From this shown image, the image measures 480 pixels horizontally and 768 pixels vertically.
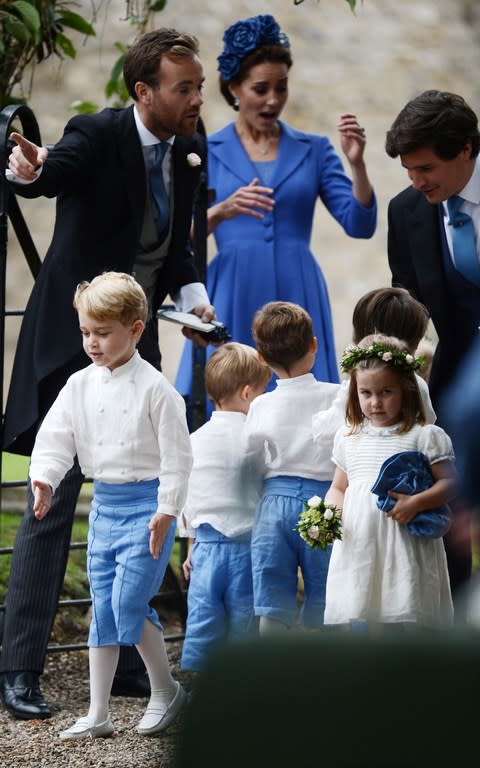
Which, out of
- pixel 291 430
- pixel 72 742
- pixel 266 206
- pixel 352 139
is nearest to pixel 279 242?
pixel 266 206

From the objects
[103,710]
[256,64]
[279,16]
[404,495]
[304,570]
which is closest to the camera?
[404,495]

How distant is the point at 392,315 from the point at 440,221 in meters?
0.30

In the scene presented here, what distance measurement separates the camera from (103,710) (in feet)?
10.4

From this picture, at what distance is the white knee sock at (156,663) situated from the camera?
3236 mm

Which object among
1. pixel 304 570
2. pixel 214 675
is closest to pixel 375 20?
pixel 304 570

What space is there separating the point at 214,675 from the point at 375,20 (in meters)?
7.84

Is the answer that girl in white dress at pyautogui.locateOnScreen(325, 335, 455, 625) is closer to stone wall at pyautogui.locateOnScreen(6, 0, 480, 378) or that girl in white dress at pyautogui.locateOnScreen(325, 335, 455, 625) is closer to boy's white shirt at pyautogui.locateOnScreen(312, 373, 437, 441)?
boy's white shirt at pyautogui.locateOnScreen(312, 373, 437, 441)

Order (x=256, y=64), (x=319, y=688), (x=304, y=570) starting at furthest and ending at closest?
(x=256, y=64), (x=304, y=570), (x=319, y=688)

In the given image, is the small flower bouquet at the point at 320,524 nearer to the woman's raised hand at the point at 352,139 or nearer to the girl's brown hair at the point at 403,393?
the girl's brown hair at the point at 403,393

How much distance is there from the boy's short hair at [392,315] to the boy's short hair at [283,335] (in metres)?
0.16

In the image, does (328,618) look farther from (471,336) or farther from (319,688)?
(319,688)

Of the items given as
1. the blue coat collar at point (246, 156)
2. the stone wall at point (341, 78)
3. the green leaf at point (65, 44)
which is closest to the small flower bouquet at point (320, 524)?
the blue coat collar at point (246, 156)

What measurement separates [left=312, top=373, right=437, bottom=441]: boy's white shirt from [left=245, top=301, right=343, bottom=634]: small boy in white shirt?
1.6 inches

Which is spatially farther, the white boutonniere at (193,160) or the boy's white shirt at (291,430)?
the white boutonniere at (193,160)
